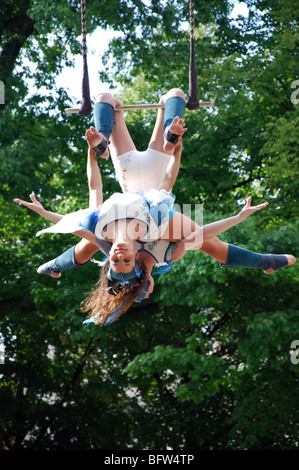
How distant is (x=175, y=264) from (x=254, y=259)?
15.2 ft

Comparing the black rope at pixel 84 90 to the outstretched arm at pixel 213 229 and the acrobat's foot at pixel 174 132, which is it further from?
the outstretched arm at pixel 213 229

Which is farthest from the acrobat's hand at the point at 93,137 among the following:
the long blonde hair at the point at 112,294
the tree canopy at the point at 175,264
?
the tree canopy at the point at 175,264

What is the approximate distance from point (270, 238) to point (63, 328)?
3.56 m

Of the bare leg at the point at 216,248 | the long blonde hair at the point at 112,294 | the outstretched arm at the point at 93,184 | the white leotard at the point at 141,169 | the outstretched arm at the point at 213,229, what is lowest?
the long blonde hair at the point at 112,294

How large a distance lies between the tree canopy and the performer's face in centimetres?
478

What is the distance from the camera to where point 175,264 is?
9133 mm

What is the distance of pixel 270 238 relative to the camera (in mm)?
8891

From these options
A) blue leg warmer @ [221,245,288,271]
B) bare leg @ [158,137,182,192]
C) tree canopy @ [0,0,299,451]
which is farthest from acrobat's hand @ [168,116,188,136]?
tree canopy @ [0,0,299,451]

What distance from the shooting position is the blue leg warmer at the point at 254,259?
450 centimetres

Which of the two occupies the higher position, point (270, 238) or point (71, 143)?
point (71, 143)

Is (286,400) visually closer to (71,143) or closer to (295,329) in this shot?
(295,329)

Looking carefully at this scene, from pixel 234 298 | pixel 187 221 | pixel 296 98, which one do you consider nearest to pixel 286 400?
pixel 234 298

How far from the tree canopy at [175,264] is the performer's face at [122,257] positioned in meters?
4.78

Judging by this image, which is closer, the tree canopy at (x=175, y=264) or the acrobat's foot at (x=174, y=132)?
the acrobat's foot at (x=174, y=132)
